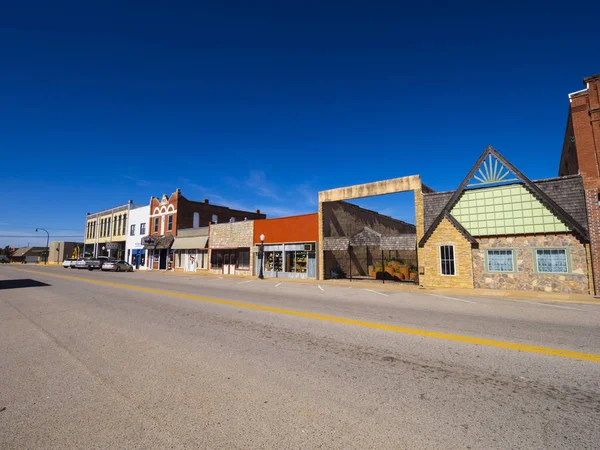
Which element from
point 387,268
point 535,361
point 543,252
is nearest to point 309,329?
point 535,361

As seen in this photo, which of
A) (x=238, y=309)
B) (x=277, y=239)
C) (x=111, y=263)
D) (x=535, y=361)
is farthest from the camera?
(x=111, y=263)

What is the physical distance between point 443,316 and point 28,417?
924 centimetres

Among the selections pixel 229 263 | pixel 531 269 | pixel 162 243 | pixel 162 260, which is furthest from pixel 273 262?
pixel 162 260

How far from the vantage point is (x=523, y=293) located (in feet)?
53.4

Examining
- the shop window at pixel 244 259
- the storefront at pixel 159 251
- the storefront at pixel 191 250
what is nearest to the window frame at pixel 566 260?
the shop window at pixel 244 259

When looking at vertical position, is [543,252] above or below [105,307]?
above

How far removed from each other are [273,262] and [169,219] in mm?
19517

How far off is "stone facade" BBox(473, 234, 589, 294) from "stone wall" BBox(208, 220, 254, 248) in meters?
20.1

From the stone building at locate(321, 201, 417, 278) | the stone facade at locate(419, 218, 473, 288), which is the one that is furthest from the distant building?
the stone facade at locate(419, 218, 473, 288)

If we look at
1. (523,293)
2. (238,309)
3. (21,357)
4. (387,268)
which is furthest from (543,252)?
(21,357)

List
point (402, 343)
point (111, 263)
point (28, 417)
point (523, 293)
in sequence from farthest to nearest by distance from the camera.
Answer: point (111, 263), point (523, 293), point (402, 343), point (28, 417)

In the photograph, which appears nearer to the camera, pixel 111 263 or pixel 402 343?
pixel 402 343

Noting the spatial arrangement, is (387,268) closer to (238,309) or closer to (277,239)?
(277,239)

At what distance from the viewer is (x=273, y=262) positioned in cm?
2975
